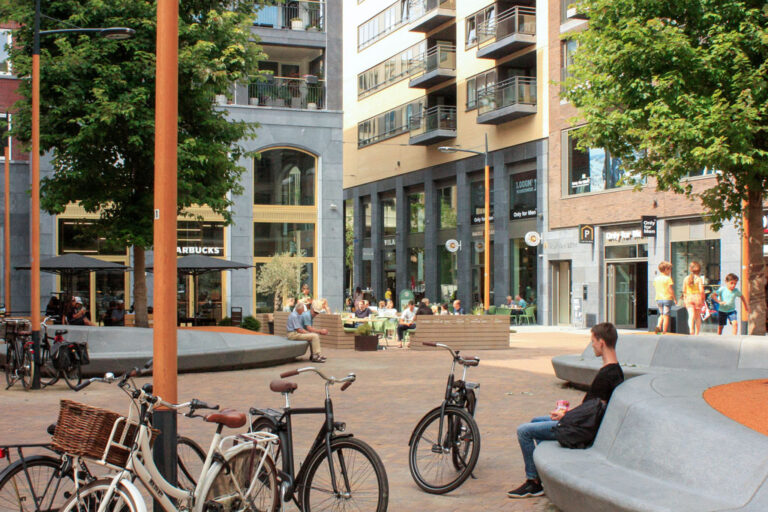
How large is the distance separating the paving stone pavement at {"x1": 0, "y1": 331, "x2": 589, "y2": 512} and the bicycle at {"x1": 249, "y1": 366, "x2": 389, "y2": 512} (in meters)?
0.92

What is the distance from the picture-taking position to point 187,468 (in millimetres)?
6246

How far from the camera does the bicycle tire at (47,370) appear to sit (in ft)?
49.4

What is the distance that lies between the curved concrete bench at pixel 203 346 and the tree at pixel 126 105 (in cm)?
311

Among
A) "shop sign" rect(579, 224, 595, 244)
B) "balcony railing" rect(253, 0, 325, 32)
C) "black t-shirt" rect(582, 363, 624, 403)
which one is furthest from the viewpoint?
"balcony railing" rect(253, 0, 325, 32)

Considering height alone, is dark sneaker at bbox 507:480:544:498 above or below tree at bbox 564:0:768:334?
below

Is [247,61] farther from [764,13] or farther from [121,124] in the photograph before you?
[764,13]

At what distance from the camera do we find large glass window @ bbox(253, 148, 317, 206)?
35.9 m

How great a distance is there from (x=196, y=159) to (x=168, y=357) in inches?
598

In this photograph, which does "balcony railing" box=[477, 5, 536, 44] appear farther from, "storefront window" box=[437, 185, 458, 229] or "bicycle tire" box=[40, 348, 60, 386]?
"bicycle tire" box=[40, 348, 60, 386]

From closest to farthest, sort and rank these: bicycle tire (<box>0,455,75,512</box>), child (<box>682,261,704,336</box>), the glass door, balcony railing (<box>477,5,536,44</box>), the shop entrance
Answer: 1. bicycle tire (<box>0,455,75,512</box>)
2. child (<box>682,261,704,336</box>)
3. the shop entrance
4. the glass door
5. balcony railing (<box>477,5,536,44</box>)

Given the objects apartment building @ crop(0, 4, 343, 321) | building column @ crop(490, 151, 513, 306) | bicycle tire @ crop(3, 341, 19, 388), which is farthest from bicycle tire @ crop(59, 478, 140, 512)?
building column @ crop(490, 151, 513, 306)

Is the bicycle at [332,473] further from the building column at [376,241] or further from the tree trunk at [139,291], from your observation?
the building column at [376,241]

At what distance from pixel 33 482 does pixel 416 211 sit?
45.5 meters

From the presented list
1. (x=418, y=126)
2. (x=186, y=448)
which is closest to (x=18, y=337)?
(x=186, y=448)
